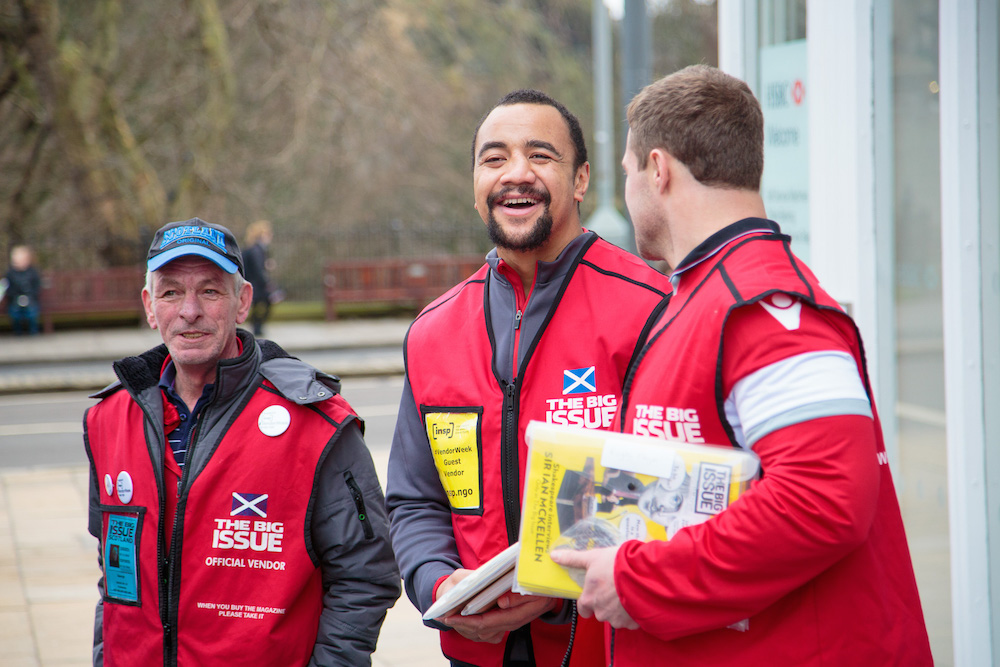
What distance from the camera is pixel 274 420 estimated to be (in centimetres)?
241

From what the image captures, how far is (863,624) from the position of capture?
1674 mm

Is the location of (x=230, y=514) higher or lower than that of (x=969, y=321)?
lower

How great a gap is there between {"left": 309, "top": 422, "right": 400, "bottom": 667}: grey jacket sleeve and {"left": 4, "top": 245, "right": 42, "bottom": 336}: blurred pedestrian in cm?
1792

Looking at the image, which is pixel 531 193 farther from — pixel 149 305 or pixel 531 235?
pixel 149 305

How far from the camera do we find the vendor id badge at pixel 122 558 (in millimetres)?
2371

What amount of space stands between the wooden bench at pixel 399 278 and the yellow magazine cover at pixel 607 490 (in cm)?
1997

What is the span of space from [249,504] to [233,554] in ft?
0.41

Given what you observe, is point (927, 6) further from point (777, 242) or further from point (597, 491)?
point (597, 491)

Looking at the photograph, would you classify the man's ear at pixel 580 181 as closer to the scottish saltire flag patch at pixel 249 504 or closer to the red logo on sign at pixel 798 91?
the scottish saltire flag patch at pixel 249 504

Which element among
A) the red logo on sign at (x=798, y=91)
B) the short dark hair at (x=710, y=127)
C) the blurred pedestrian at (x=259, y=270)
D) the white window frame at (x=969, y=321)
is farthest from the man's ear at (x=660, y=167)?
the blurred pedestrian at (x=259, y=270)

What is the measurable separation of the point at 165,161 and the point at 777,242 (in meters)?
21.6

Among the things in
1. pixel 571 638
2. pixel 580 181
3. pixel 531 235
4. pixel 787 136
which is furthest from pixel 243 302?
pixel 787 136

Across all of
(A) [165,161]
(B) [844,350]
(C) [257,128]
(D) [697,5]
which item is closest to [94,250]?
(A) [165,161]

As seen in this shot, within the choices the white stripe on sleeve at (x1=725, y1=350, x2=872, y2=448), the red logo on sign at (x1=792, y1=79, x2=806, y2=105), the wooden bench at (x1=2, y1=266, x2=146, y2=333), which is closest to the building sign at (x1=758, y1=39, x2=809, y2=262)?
the red logo on sign at (x1=792, y1=79, x2=806, y2=105)
